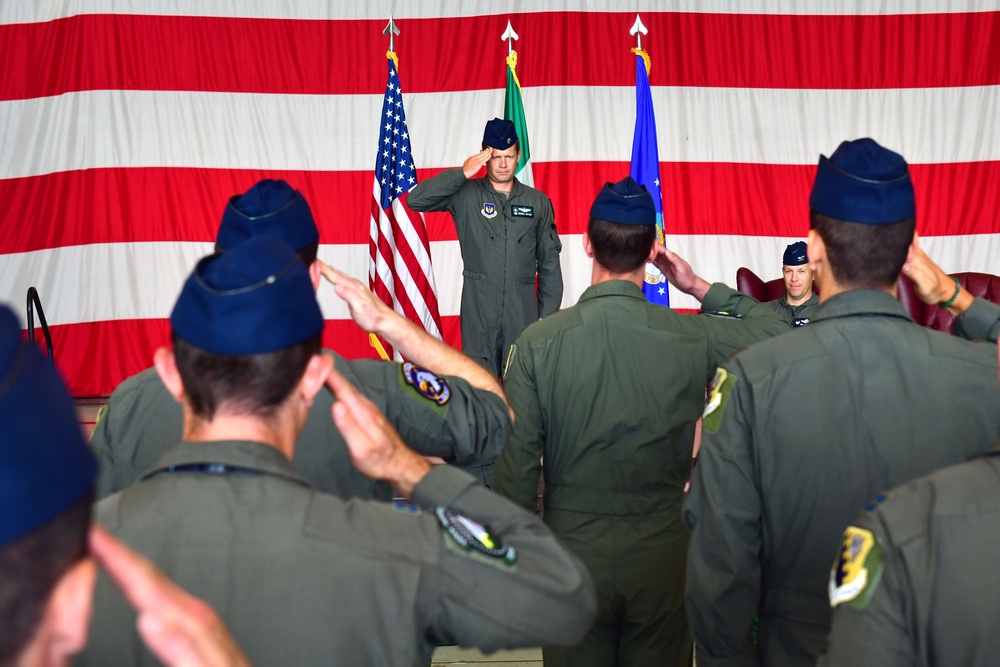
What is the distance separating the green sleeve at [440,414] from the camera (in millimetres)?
1405

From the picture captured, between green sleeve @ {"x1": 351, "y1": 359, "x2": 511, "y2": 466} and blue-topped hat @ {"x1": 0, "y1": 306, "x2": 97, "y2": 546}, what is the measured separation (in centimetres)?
79

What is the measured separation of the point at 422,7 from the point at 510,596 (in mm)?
6045

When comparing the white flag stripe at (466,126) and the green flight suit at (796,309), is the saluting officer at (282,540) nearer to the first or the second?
the green flight suit at (796,309)

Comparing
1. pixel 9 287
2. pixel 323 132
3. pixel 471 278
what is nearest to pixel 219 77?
pixel 323 132

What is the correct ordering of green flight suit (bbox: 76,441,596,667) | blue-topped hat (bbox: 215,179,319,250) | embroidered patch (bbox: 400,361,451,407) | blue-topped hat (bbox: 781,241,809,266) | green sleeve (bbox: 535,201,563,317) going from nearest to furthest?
green flight suit (bbox: 76,441,596,667) < embroidered patch (bbox: 400,361,451,407) < blue-topped hat (bbox: 215,179,319,250) < blue-topped hat (bbox: 781,241,809,266) < green sleeve (bbox: 535,201,563,317)

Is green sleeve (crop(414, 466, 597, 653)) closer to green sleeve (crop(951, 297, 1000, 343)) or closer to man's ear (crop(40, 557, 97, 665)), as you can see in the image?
man's ear (crop(40, 557, 97, 665))

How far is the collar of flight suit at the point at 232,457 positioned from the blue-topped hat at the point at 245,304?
92mm

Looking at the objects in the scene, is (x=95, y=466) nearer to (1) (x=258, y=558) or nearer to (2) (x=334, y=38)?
(1) (x=258, y=558)

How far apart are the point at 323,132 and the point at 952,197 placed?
4084 millimetres

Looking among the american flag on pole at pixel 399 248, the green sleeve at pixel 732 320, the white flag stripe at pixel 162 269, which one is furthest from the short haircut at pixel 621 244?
the white flag stripe at pixel 162 269

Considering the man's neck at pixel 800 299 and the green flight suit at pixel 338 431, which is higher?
the green flight suit at pixel 338 431

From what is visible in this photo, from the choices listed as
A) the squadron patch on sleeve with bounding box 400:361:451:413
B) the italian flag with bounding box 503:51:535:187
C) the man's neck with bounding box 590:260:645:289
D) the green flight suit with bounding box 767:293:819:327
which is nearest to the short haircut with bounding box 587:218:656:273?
the man's neck with bounding box 590:260:645:289

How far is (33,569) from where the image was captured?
57 cm

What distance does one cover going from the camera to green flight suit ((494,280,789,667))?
2234 mm
